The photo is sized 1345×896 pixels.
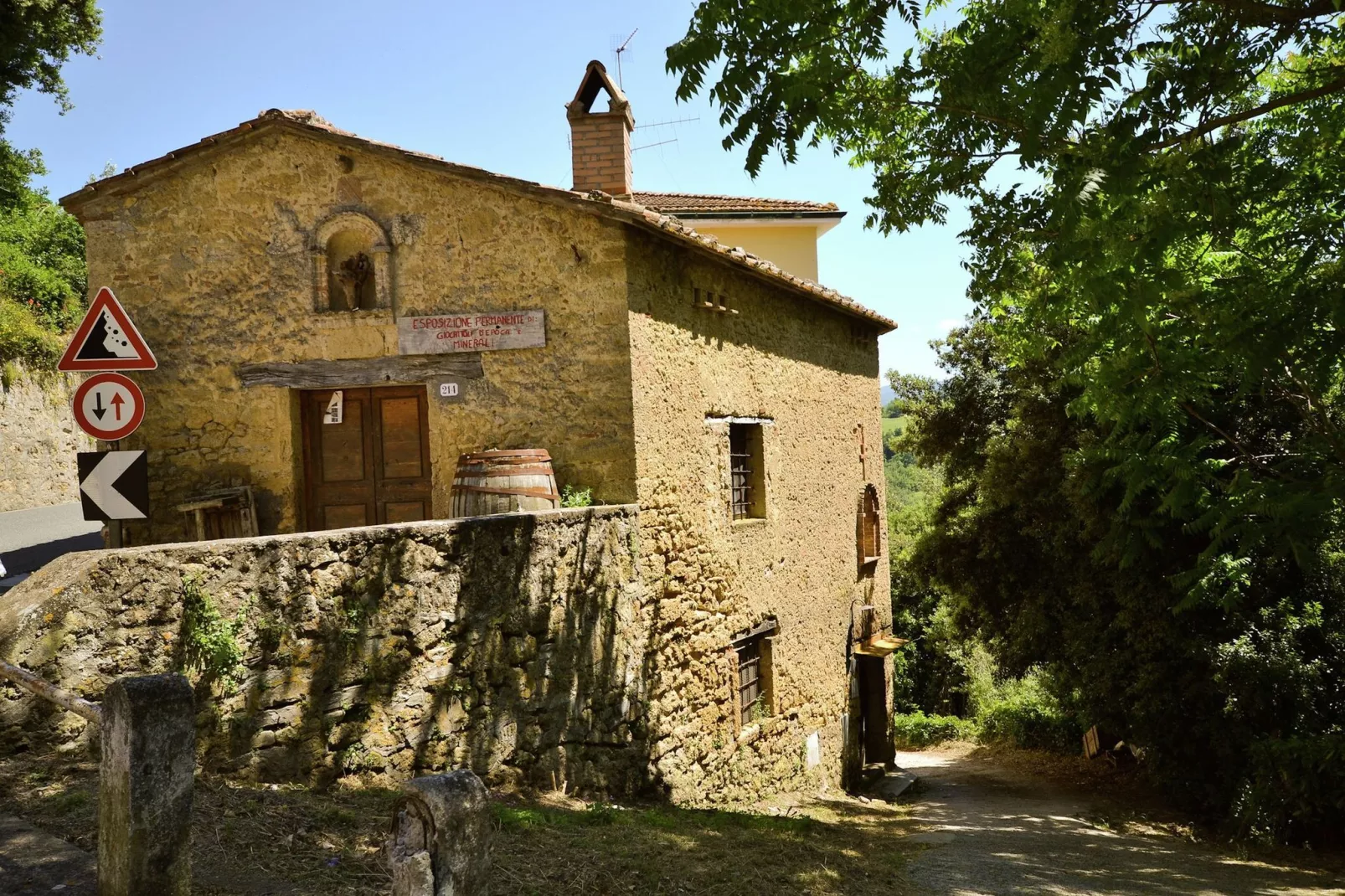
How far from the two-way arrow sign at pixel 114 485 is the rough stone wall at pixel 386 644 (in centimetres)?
66

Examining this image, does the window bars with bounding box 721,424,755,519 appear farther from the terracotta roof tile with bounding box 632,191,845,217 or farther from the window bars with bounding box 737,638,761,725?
the terracotta roof tile with bounding box 632,191,845,217

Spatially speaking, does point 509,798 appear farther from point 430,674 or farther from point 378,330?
point 378,330

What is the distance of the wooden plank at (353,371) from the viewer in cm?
902

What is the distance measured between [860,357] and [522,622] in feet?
30.0

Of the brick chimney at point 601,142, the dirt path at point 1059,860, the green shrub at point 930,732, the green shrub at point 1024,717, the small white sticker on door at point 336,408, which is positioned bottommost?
the green shrub at point 930,732

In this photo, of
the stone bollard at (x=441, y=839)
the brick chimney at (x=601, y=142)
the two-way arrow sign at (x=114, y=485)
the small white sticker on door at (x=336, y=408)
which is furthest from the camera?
the brick chimney at (x=601, y=142)

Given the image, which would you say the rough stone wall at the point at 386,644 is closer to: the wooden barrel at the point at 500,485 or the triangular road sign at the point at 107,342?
the wooden barrel at the point at 500,485

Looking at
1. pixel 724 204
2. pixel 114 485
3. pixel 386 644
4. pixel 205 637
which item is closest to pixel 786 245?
pixel 724 204

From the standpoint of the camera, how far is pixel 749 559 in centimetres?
1084

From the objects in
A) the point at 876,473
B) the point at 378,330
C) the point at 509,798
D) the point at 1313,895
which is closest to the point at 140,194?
the point at 378,330

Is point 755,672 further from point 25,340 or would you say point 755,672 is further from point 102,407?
point 25,340

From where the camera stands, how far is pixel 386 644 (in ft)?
20.4

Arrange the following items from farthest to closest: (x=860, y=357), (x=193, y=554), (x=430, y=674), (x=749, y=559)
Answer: (x=860, y=357) → (x=749, y=559) → (x=430, y=674) → (x=193, y=554)

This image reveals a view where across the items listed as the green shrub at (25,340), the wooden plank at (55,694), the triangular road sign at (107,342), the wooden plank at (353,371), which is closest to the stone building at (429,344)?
the wooden plank at (353,371)
